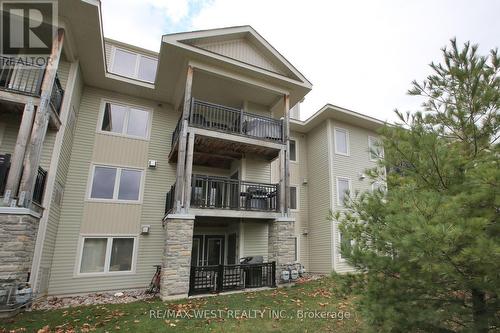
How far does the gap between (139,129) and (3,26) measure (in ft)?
17.2

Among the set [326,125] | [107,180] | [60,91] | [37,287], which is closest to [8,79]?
[60,91]

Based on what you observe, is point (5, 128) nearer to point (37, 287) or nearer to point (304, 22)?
point (37, 287)

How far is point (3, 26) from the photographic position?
849 cm

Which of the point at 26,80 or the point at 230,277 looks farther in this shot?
the point at 230,277

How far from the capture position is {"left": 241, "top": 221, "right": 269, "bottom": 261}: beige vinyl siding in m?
11.5

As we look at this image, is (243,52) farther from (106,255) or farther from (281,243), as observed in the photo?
(106,255)

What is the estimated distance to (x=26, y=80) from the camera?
873 centimetres

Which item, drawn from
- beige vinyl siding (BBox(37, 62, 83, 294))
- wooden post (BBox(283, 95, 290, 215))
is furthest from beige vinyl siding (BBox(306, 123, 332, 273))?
beige vinyl siding (BBox(37, 62, 83, 294))

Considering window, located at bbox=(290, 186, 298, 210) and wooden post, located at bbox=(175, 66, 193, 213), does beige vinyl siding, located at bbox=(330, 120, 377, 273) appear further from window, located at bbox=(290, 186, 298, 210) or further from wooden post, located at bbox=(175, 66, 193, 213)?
wooden post, located at bbox=(175, 66, 193, 213)

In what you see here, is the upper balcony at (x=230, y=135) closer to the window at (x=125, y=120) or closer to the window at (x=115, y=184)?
the window at (x=125, y=120)

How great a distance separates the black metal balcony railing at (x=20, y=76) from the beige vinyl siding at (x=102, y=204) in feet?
7.97

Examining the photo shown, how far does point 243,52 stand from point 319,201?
8.38m
